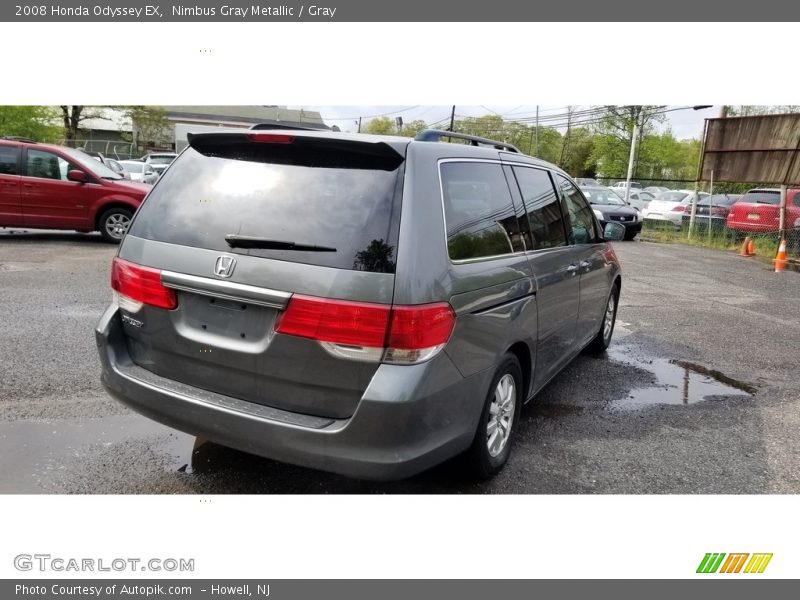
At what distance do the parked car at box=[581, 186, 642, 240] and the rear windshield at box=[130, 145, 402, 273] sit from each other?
49.9 ft

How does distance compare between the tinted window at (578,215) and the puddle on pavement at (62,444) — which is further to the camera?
the tinted window at (578,215)

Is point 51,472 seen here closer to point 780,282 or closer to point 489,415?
point 489,415

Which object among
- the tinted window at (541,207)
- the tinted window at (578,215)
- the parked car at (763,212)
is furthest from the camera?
the parked car at (763,212)

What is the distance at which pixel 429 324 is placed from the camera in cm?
254

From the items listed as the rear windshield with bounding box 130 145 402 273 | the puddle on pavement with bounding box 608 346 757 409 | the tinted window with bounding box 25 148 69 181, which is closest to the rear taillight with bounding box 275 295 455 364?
the rear windshield with bounding box 130 145 402 273

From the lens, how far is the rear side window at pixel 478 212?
113 inches

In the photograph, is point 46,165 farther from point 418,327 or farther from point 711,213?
point 711,213

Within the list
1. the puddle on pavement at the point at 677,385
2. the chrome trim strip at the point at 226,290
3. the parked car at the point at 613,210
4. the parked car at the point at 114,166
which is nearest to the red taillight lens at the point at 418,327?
the chrome trim strip at the point at 226,290

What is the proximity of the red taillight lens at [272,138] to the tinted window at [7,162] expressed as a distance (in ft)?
30.7

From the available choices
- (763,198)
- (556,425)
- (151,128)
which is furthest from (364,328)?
(151,128)

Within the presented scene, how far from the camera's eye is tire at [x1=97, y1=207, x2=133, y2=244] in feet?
34.6

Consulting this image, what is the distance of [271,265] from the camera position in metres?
2.57

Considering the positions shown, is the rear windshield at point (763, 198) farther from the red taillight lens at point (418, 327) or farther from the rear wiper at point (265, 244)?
the rear wiper at point (265, 244)

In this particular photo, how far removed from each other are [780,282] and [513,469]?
1002cm
